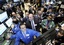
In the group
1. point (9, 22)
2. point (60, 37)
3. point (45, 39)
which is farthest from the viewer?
point (9, 22)

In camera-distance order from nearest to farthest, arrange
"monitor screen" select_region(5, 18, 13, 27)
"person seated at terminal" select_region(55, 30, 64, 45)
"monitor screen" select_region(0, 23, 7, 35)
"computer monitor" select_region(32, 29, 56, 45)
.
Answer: "computer monitor" select_region(32, 29, 56, 45)
"person seated at terminal" select_region(55, 30, 64, 45)
"monitor screen" select_region(0, 23, 7, 35)
"monitor screen" select_region(5, 18, 13, 27)

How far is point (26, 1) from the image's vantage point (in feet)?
32.5

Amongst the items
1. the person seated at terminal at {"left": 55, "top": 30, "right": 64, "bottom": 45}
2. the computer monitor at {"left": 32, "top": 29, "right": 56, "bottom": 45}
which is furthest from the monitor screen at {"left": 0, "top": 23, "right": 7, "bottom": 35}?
the computer monitor at {"left": 32, "top": 29, "right": 56, "bottom": 45}

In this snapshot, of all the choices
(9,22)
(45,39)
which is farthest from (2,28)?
(45,39)

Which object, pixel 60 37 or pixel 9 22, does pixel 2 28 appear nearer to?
pixel 9 22

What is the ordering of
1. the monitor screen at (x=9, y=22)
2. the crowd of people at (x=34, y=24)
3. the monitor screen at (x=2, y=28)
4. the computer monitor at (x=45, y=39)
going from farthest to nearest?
the monitor screen at (x=9, y=22) < the monitor screen at (x=2, y=28) < the crowd of people at (x=34, y=24) < the computer monitor at (x=45, y=39)

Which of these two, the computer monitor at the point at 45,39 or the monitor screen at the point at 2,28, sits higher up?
the computer monitor at the point at 45,39

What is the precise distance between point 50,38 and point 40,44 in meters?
0.26

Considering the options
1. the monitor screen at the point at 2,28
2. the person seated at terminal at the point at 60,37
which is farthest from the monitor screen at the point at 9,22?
the person seated at terminal at the point at 60,37

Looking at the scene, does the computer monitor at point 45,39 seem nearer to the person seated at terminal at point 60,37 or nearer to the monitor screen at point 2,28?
the person seated at terminal at point 60,37

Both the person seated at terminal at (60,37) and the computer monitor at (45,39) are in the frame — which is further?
the person seated at terminal at (60,37)

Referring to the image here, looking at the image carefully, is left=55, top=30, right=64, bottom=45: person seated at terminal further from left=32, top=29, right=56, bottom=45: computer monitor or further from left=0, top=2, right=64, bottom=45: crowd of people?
left=32, top=29, right=56, bottom=45: computer monitor

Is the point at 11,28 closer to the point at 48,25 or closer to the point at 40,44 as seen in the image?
the point at 48,25

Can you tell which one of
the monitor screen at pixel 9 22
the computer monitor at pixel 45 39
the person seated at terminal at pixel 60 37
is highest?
the computer monitor at pixel 45 39
